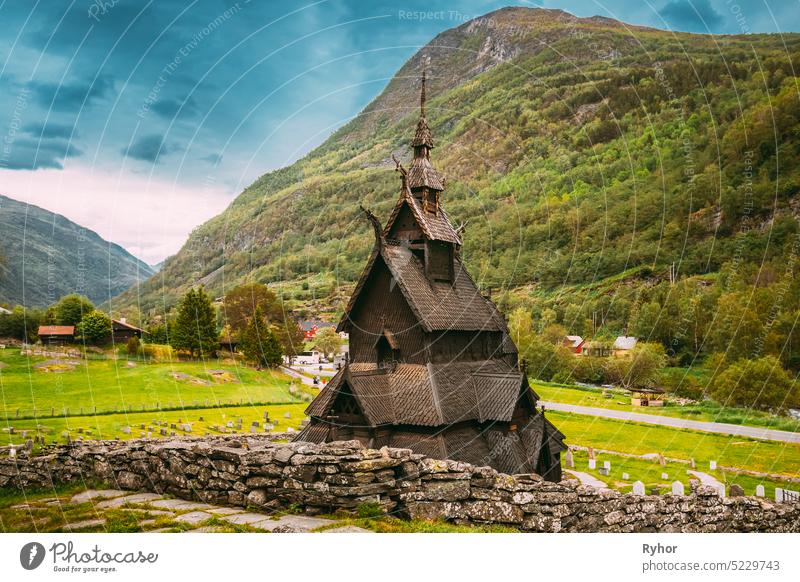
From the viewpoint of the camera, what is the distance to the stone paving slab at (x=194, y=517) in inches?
399

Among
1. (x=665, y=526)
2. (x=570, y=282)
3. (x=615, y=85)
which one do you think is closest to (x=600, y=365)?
(x=570, y=282)

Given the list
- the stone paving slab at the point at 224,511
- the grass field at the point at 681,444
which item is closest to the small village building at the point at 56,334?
the stone paving slab at the point at 224,511

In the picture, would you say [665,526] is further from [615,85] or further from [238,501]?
[615,85]

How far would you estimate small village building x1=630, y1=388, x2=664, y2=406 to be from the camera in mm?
40312

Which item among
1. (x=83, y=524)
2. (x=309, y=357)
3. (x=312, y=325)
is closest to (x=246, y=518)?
(x=83, y=524)

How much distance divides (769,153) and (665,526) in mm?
51258

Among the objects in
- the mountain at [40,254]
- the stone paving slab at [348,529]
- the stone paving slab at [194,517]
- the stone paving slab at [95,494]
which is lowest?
the stone paving slab at [348,529]

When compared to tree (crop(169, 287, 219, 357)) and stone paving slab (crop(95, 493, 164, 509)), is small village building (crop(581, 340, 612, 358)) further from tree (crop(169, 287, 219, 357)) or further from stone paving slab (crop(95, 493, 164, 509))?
stone paving slab (crop(95, 493, 164, 509))

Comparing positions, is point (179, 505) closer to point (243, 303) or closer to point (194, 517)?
point (194, 517)

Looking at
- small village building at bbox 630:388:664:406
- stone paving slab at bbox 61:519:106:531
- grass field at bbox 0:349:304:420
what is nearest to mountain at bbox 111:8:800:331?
grass field at bbox 0:349:304:420

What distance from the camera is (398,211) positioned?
23047mm

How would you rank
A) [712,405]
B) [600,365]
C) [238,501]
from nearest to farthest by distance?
[238,501]
[712,405]
[600,365]

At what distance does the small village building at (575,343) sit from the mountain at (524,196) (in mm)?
2708

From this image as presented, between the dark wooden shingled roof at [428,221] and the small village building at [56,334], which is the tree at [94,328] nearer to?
the small village building at [56,334]
